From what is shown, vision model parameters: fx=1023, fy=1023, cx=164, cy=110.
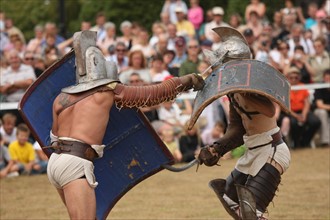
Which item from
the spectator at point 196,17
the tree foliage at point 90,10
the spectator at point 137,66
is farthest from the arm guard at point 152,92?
the tree foliage at point 90,10

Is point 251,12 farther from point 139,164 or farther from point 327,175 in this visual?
point 139,164

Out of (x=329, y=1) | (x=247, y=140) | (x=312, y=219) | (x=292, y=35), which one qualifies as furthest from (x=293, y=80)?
(x=247, y=140)

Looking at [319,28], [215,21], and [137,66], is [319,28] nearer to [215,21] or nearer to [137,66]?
[215,21]

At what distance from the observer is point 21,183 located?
13320 millimetres

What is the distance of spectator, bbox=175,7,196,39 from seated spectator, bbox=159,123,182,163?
3339 mm

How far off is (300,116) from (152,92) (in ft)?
26.2

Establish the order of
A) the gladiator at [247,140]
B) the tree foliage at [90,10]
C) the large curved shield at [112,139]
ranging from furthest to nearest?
1. the tree foliage at [90,10]
2. the large curved shield at [112,139]
3. the gladiator at [247,140]

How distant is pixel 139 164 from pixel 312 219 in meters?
2.54

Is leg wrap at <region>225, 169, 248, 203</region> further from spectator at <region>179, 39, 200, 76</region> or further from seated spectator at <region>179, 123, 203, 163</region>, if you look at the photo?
spectator at <region>179, 39, 200, 76</region>

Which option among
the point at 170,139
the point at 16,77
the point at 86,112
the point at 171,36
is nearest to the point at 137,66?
the point at 170,139

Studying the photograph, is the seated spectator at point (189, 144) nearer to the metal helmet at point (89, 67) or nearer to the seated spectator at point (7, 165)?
the seated spectator at point (7, 165)

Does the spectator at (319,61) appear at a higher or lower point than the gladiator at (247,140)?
lower

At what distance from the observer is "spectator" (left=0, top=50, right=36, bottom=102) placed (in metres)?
14.5

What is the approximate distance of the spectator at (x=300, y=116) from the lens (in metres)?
15.5
